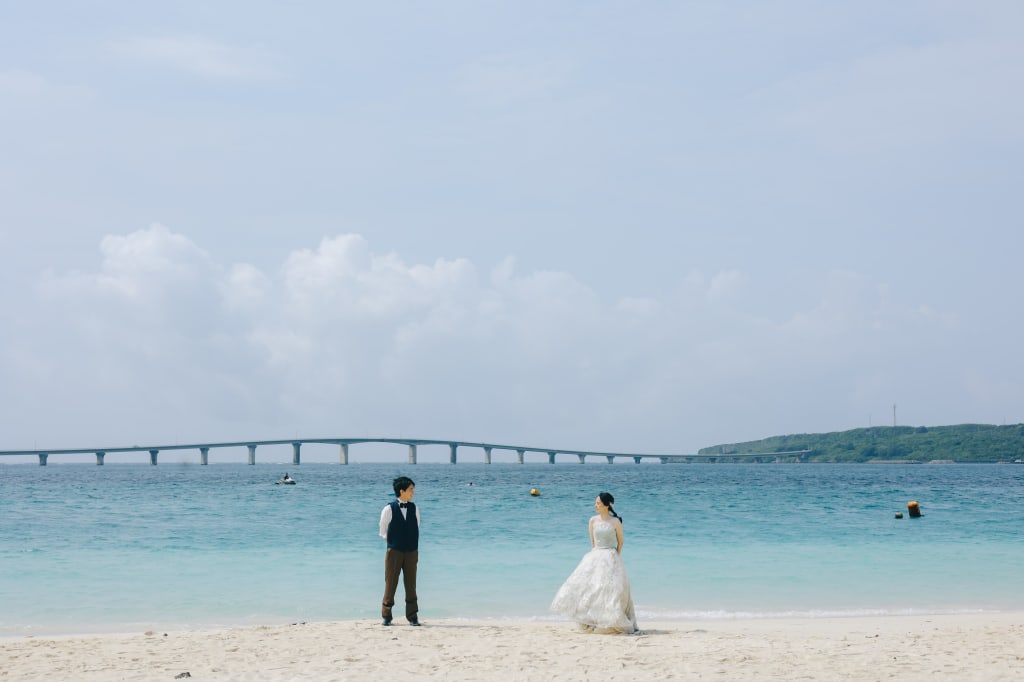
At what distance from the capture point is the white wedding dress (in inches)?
538

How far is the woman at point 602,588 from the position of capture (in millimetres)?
13656

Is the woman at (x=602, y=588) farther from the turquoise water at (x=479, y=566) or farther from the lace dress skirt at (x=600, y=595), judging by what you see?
the turquoise water at (x=479, y=566)

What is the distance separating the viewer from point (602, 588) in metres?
13.7

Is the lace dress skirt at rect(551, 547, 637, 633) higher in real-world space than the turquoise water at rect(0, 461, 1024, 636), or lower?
higher

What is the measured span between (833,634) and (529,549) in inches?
584

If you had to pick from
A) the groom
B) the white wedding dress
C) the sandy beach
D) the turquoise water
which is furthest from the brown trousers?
the turquoise water

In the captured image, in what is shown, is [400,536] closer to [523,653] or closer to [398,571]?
[398,571]

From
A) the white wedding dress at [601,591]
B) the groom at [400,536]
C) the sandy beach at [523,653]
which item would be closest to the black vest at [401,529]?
the groom at [400,536]

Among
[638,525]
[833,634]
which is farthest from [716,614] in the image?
[638,525]

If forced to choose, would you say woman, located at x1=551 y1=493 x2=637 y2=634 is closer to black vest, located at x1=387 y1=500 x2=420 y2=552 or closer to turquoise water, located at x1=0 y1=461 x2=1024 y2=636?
black vest, located at x1=387 y1=500 x2=420 y2=552

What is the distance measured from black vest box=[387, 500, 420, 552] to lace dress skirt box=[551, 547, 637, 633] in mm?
2348

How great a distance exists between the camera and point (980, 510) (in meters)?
49.7

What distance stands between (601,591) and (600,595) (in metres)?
0.06

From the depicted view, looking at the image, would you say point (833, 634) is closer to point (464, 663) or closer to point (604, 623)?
point (604, 623)
